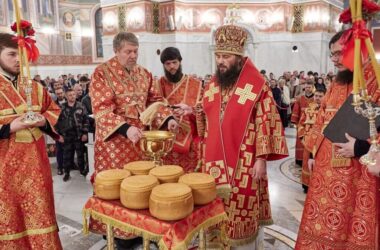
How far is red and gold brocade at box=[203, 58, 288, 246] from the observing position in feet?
9.07

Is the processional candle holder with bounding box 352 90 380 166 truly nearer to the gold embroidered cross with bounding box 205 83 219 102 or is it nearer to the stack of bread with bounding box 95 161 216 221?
the stack of bread with bounding box 95 161 216 221

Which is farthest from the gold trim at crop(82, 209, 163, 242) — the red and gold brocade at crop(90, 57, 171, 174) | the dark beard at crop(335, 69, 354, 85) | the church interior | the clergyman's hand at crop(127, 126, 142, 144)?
the church interior

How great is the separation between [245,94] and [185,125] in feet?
4.14

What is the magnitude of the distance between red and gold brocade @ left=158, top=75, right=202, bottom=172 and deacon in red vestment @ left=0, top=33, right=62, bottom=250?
1425 millimetres

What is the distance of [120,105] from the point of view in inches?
129

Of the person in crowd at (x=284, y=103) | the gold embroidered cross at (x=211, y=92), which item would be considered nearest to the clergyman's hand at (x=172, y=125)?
the gold embroidered cross at (x=211, y=92)

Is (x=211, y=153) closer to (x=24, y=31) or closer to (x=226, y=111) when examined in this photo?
(x=226, y=111)

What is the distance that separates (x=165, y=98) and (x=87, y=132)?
2.55 metres

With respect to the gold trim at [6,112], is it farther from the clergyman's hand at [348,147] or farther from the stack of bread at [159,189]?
the clergyman's hand at [348,147]

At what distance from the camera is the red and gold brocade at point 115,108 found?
124 inches

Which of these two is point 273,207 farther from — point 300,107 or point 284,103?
point 284,103

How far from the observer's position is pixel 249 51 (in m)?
17.0

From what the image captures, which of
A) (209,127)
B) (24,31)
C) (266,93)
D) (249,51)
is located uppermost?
(249,51)

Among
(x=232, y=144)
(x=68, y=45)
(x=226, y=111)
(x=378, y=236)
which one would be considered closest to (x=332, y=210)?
(x=378, y=236)
